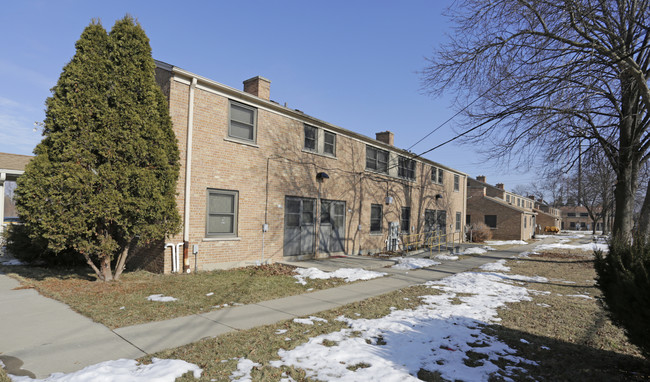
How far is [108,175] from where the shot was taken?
7.37m

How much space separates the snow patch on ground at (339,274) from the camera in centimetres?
964

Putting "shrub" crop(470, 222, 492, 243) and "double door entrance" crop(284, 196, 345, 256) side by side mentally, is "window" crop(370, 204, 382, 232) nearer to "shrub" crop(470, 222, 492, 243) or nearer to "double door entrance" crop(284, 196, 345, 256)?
"double door entrance" crop(284, 196, 345, 256)

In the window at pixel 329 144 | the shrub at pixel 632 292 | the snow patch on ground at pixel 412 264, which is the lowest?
the snow patch on ground at pixel 412 264

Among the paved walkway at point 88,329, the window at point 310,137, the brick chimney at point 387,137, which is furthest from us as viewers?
the brick chimney at point 387,137

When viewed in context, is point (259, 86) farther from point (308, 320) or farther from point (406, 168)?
point (406, 168)

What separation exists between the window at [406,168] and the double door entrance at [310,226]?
5.89 m

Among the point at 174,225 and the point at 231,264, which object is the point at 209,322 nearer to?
the point at 174,225

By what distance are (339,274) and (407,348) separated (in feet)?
18.2

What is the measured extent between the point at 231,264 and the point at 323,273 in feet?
9.35

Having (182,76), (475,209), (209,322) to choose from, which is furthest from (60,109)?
(475,209)

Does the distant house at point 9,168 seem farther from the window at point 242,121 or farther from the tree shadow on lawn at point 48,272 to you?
the window at point 242,121

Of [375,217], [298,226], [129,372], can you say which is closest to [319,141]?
[298,226]

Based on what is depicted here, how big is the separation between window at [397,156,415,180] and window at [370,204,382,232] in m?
2.96

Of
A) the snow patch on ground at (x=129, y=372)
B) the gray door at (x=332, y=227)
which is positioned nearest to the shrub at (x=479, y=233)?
the gray door at (x=332, y=227)
